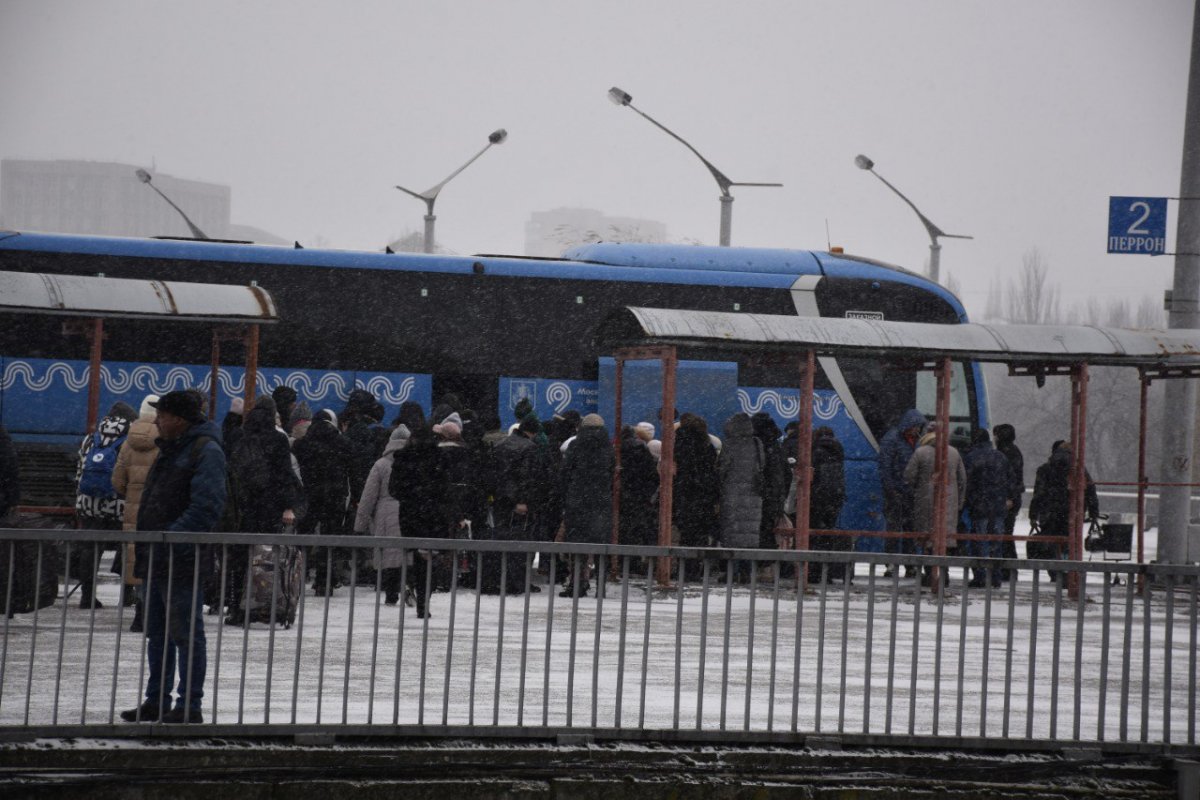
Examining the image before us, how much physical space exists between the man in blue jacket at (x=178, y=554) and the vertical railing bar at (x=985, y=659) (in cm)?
370

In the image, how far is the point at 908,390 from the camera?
21875mm

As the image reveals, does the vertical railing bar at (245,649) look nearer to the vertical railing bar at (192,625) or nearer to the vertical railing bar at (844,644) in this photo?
the vertical railing bar at (192,625)

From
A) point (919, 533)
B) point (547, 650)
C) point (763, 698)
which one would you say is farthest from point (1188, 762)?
point (919, 533)

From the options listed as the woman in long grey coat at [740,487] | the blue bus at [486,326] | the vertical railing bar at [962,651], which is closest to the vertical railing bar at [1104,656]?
the vertical railing bar at [962,651]

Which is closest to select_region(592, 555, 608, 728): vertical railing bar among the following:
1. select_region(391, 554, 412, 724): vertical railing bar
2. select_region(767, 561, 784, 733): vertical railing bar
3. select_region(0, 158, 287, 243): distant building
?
select_region(391, 554, 412, 724): vertical railing bar

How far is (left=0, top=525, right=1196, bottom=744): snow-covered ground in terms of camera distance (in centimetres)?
796

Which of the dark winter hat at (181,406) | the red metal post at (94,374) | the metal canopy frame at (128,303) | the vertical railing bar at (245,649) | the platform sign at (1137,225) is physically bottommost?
the vertical railing bar at (245,649)

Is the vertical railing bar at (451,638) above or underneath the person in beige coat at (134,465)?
underneath

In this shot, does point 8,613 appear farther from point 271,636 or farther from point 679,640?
point 679,640

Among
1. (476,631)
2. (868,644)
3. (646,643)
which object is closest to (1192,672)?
(868,644)

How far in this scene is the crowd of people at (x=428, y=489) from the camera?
811cm

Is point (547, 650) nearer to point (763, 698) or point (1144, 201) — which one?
point (763, 698)

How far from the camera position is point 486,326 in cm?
2167

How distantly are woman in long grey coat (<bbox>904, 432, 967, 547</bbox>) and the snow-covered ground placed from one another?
9766 mm
